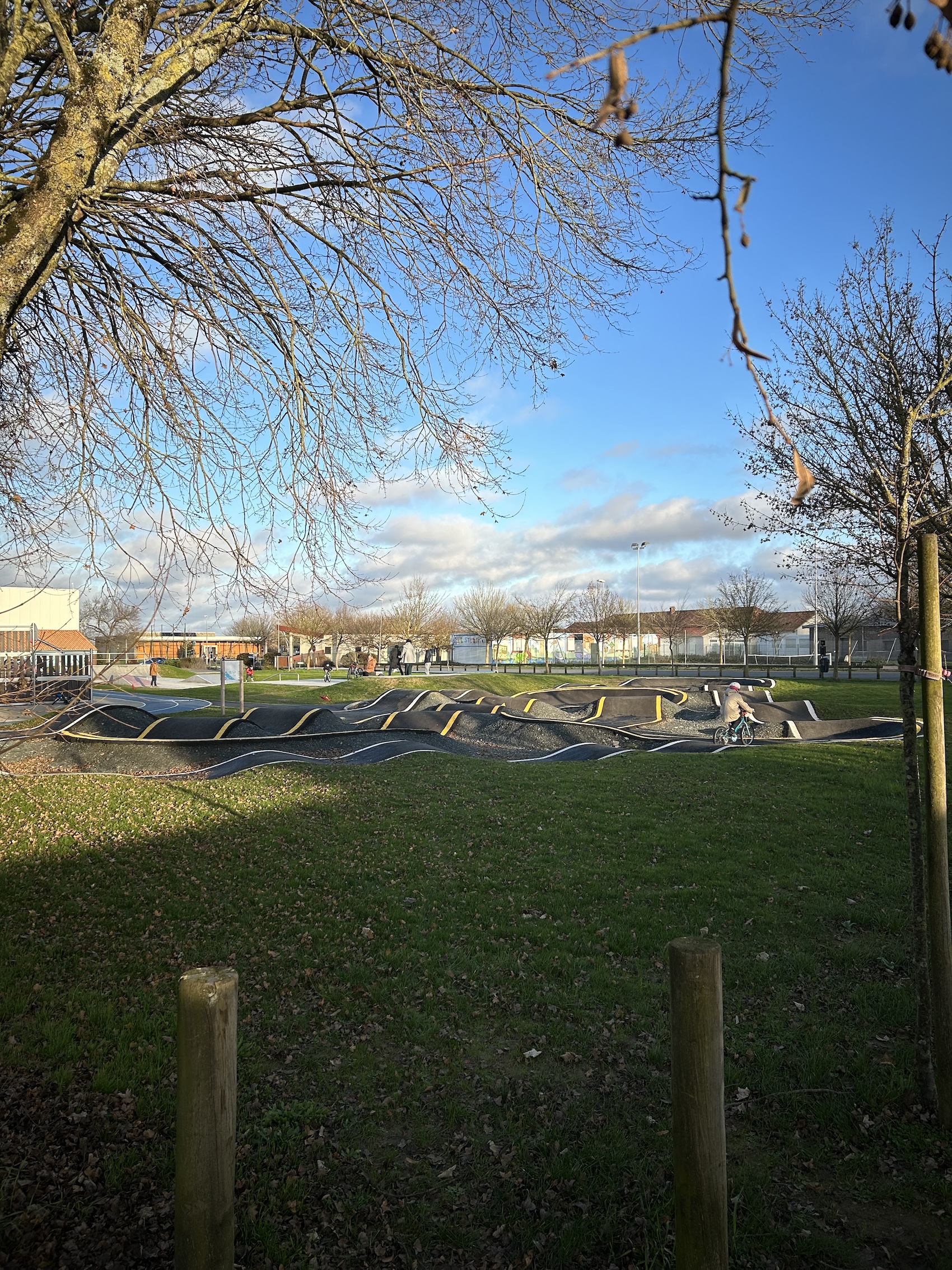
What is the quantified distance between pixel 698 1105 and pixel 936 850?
7.74 ft

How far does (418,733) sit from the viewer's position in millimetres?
18125

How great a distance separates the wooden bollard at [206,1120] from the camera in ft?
7.07

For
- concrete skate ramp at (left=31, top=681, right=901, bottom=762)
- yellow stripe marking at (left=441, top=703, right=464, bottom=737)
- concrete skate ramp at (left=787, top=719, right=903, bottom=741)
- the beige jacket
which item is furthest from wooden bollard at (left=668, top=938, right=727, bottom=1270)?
yellow stripe marking at (left=441, top=703, right=464, bottom=737)

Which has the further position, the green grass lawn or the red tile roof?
the red tile roof

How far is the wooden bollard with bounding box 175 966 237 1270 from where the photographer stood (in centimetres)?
215

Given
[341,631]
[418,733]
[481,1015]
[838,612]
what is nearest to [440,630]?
[341,631]

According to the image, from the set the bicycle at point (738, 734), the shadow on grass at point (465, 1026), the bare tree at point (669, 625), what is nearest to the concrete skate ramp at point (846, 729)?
the bicycle at point (738, 734)

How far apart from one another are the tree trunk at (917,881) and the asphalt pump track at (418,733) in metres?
9.51

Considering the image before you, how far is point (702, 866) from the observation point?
7492 millimetres

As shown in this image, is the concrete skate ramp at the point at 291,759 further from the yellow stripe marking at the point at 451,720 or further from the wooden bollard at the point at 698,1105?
the wooden bollard at the point at 698,1105

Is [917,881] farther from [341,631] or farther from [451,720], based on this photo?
[341,631]

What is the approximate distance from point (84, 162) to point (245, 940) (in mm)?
5293

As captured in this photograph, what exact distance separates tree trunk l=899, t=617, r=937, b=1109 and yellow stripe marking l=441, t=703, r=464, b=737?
578 inches

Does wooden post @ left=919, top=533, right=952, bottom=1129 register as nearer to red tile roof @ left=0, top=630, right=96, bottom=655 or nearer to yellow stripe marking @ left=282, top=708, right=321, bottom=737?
red tile roof @ left=0, top=630, right=96, bottom=655
